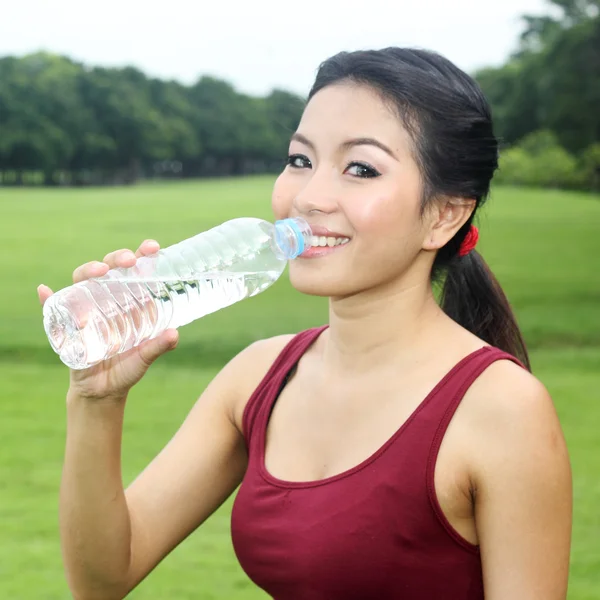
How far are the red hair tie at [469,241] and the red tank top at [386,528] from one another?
0.31 metres

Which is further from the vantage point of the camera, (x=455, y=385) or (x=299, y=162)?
(x=299, y=162)

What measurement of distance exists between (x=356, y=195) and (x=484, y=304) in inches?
21.2

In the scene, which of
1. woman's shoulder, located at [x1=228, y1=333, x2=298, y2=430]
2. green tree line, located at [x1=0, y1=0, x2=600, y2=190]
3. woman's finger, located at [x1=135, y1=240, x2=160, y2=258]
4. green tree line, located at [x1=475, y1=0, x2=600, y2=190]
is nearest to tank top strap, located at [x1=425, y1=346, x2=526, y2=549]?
woman's shoulder, located at [x1=228, y1=333, x2=298, y2=430]

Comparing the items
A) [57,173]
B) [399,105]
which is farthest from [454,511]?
[57,173]

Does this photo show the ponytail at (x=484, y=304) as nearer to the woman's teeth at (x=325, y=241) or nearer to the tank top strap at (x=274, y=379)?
the tank top strap at (x=274, y=379)

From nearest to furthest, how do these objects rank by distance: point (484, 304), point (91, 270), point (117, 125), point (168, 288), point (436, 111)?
point (91, 270) → point (436, 111) → point (484, 304) → point (168, 288) → point (117, 125)

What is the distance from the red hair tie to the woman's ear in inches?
3.6

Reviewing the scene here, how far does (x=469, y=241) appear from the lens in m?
2.29

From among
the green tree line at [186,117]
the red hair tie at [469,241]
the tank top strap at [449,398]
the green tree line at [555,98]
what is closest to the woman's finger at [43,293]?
the tank top strap at [449,398]

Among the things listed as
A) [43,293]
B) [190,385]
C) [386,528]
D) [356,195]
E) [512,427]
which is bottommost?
[190,385]

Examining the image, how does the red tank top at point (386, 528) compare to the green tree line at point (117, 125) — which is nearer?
the red tank top at point (386, 528)

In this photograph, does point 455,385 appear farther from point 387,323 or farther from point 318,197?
point 318,197

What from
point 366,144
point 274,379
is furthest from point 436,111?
point 274,379

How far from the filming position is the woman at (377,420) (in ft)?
6.30
